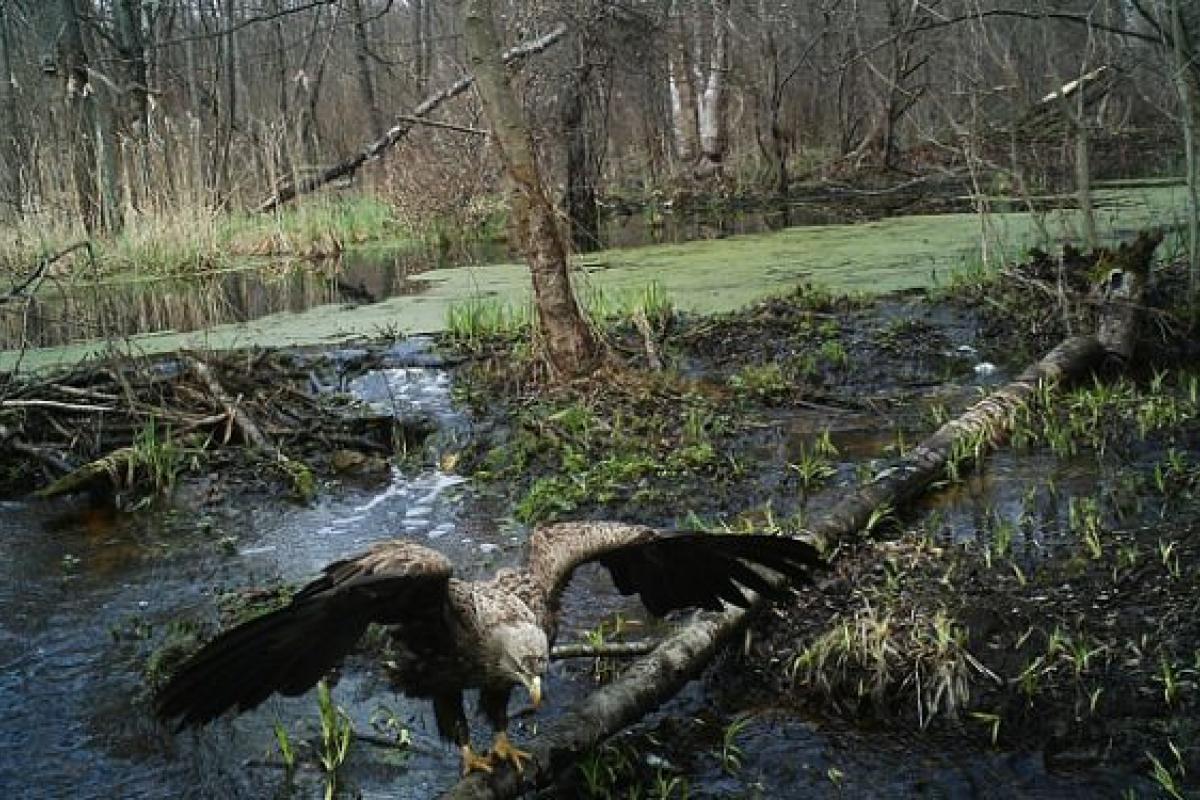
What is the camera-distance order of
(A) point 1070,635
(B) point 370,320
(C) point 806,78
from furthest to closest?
(C) point 806,78, (B) point 370,320, (A) point 1070,635

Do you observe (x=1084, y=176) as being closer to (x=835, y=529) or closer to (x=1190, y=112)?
(x=1190, y=112)

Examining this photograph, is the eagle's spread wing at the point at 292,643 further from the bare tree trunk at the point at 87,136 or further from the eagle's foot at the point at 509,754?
the bare tree trunk at the point at 87,136

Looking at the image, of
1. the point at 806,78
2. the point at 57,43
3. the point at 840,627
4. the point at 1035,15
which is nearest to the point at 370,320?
the point at 1035,15

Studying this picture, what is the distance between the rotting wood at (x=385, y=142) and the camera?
10.8m

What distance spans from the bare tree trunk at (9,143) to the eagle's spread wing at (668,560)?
28.7 feet

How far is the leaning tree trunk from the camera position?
8.98 feet

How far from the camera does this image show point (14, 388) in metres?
5.92

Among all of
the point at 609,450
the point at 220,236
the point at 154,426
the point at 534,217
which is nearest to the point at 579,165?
the point at 220,236

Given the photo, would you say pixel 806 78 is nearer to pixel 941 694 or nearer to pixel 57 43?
pixel 57 43

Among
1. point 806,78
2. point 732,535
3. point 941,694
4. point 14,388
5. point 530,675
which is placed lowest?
point 941,694

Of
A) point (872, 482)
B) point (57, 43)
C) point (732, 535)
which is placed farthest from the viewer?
point (57, 43)

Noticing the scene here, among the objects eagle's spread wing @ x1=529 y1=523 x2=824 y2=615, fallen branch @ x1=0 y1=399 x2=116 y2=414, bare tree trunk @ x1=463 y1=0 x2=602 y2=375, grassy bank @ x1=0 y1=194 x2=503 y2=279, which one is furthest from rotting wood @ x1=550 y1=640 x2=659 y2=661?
grassy bank @ x1=0 y1=194 x2=503 y2=279

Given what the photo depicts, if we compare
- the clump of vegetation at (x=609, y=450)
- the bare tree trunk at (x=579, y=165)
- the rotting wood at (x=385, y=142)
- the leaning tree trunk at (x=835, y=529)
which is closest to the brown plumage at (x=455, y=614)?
the leaning tree trunk at (x=835, y=529)

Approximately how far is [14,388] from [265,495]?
5.16 ft
